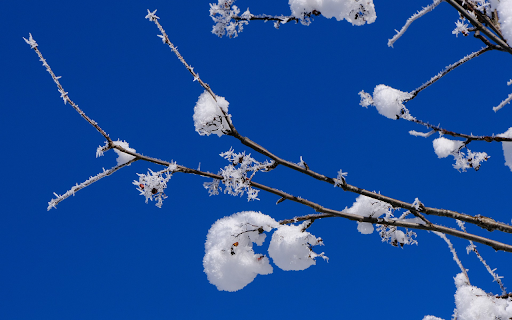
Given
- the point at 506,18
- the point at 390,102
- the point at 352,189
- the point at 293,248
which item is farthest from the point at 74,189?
the point at 506,18

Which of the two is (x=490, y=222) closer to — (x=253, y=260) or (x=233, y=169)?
(x=253, y=260)

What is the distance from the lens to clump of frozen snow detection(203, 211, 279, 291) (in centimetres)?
219

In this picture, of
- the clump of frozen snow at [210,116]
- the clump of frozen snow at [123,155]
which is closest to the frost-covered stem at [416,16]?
the clump of frozen snow at [210,116]

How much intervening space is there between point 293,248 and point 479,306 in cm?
162

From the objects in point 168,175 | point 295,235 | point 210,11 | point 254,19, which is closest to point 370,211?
point 295,235

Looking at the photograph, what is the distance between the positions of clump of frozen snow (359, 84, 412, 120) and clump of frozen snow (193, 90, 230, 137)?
1.43m

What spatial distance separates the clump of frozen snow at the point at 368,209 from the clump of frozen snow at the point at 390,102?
72 centimetres

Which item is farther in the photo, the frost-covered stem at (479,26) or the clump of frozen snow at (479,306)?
the clump of frozen snow at (479,306)

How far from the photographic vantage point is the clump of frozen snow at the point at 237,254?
219cm

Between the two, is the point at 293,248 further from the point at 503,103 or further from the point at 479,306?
the point at 503,103

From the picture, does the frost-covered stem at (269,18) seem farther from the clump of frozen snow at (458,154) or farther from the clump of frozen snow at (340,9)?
the clump of frozen snow at (458,154)

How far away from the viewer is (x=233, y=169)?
1898 millimetres

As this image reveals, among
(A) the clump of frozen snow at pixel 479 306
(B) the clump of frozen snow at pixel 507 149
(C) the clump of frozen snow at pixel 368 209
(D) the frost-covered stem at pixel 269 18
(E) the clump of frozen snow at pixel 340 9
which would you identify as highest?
(D) the frost-covered stem at pixel 269 18

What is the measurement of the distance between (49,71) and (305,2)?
170cm
